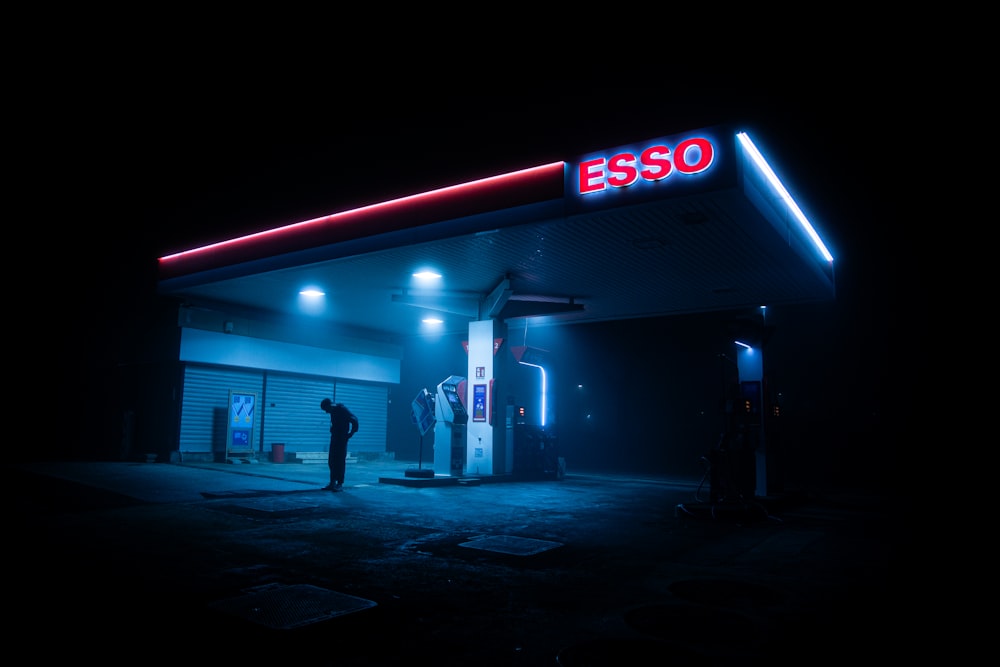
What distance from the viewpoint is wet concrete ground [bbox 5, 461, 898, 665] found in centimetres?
374

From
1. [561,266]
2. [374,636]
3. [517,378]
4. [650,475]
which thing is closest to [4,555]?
[374,636]

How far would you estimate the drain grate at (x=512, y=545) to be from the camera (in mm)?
6641

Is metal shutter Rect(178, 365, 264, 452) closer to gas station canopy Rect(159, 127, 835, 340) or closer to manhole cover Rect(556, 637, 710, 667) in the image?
gas station canopy Rect(159, 127, 835, 340)

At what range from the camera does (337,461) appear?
12.5 m

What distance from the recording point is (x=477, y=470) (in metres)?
15.9

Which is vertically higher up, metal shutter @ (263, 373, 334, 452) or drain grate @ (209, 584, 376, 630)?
metal shutter @ (263, 373, 334, 452)

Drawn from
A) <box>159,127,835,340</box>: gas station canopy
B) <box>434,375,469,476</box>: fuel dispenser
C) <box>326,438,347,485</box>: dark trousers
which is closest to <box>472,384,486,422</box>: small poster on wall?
<box>434,375,469,476</box>: fuel dispenser

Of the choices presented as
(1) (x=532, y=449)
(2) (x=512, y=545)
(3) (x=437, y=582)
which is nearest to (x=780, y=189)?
(2) (x=512, y=545)

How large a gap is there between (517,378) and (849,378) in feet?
39.5

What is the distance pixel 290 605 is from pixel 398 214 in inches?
350

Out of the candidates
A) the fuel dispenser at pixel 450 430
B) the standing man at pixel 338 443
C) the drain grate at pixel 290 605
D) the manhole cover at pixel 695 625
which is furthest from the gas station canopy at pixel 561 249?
the drain grate at pixel 290 605

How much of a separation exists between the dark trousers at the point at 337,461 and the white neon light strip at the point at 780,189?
9.54 metres

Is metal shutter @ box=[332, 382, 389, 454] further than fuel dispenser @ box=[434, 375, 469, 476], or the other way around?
metal shutter @ box=[332, 382, 389, 454]

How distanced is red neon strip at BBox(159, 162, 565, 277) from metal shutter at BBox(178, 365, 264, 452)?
4.37 meters
